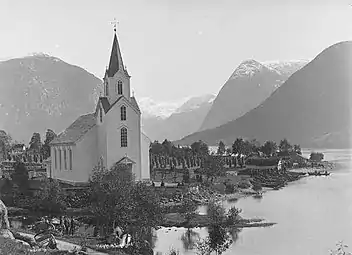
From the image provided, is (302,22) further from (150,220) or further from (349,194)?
(150,220)

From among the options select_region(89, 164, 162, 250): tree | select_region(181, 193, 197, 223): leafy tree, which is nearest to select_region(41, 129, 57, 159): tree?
select_region(89, 164, 162, 250): tree

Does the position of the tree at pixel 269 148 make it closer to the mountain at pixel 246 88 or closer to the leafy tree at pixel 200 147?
the mountain at pixel 246 88

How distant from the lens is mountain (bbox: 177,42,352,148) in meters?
4.49

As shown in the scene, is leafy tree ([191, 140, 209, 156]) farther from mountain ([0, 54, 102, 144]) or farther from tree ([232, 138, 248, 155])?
mountain ([0, 54, 102, 144])

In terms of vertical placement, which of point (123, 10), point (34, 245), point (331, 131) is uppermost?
point (123, 10)

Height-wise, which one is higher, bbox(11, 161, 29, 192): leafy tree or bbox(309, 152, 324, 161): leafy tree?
bbox(309, 152, 324, 161): leafy tree

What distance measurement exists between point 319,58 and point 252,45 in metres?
0.60

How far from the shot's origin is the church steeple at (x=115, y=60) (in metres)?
4.81

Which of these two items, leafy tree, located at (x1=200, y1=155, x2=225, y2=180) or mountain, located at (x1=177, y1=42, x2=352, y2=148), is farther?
leafy tree, located at (x1=200, y1=155, x2=225, y2=180)

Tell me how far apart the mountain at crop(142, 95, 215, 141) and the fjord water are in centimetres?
89

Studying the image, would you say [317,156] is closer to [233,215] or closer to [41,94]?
[233,215]

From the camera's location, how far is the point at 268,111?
4703mm

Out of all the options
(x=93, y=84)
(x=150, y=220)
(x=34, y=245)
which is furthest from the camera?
(x=93, y=84)

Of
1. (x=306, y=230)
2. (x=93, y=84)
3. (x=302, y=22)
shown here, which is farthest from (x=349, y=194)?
(x=93, y=84)
